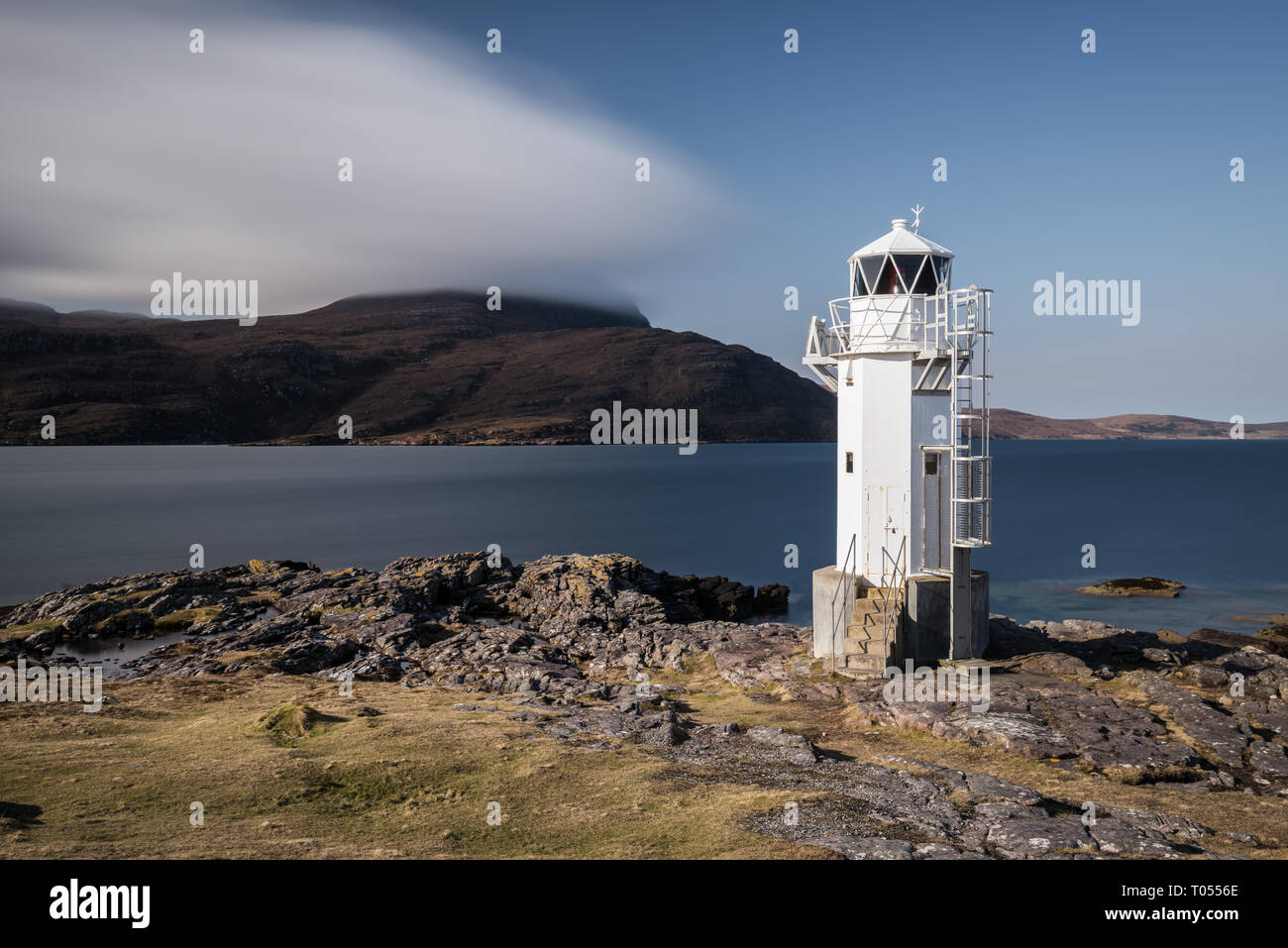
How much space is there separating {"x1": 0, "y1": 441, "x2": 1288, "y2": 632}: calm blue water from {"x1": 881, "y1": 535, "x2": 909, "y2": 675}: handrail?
22.0 metres

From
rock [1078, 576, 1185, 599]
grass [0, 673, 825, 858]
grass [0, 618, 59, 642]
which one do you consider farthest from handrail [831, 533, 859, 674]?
rock [1078, 576, 1185, 599]

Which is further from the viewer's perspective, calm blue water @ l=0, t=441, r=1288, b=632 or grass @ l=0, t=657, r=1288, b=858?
calm blue water @ l=0, t=441, r=1288, b=632

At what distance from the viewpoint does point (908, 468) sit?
983 inches

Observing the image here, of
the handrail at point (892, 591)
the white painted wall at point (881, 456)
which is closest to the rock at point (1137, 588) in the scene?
the handrail at point (892, 591)

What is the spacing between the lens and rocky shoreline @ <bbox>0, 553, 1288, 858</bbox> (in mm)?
13008

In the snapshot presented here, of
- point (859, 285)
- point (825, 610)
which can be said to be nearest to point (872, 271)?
point (859, 285)

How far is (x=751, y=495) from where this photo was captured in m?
116

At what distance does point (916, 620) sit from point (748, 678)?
550 cm

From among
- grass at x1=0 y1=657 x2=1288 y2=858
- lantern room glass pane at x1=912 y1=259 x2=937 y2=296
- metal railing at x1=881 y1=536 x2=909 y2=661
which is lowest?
grass at x1=0 y1=657 x2=1288 y2=858

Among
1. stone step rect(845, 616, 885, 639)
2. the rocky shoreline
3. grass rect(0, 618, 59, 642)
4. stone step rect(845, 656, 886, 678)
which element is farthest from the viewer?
grass rect(0, 618, 59, 642)

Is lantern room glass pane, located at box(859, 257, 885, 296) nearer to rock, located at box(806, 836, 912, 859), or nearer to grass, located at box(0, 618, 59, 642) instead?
rock, located at box(806, 836, 912, 859)

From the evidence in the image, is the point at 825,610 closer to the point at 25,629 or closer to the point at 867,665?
the point at 867,665

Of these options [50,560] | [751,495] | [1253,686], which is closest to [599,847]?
[1253,686]
